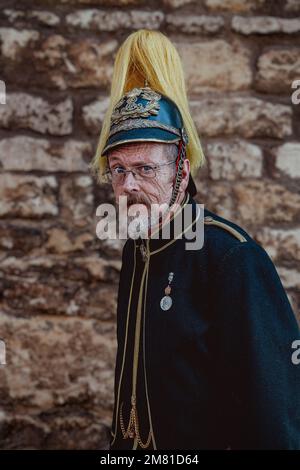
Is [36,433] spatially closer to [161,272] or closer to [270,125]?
[161,272]

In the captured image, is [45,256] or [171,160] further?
[45,256]

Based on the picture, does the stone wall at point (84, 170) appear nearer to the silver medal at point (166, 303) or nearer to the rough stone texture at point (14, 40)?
the rough stone texture at point (14, 40)

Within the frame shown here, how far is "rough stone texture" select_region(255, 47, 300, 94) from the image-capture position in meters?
2.70

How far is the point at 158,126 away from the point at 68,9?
153 cm

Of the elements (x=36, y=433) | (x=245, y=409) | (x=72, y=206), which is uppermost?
(x=72, y=206)

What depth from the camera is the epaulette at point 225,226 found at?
1384 millimetres

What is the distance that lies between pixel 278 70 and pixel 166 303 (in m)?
1.67

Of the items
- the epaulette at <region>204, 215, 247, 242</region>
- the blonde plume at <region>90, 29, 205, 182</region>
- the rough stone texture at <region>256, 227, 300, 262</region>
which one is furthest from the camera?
the rough stone texture at <region>256, 227, 300, 262</region>

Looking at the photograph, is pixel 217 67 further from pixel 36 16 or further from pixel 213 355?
pixel 213 355

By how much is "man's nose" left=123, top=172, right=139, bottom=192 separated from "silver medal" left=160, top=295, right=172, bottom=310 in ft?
0.88

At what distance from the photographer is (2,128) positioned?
8.89ft

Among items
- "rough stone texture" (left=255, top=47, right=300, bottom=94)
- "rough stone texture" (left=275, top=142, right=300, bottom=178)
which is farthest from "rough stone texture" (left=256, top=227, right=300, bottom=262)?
"rough stone texture" (left=255, top=47, right=300, bottom=94)

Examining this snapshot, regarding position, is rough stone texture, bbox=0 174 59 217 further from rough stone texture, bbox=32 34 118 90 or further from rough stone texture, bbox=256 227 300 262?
rough stone texture, bbox=256 227 300 262
